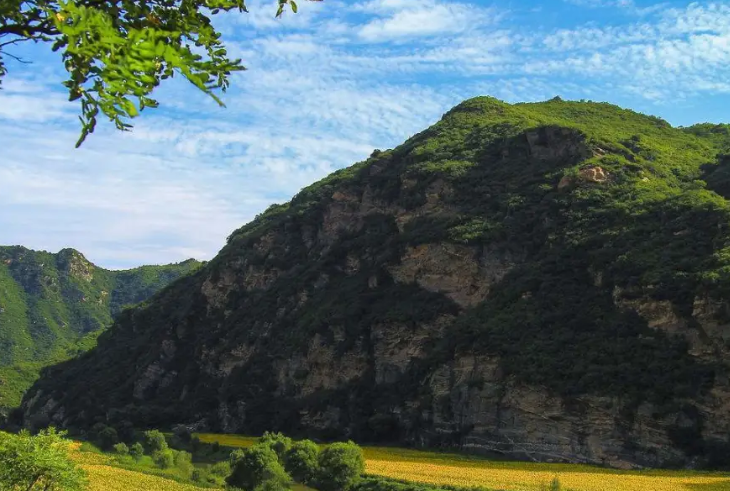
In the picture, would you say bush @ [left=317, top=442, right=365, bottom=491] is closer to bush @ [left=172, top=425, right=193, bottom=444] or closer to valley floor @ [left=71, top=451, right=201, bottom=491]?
valley floor @ [left=71, top=451, right=201, bottom=491]

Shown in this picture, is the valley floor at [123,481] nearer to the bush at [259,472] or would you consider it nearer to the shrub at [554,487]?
the bush at [259,472]

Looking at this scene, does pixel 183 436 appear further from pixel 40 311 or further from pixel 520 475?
pixel 40 311

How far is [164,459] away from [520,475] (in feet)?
89.8

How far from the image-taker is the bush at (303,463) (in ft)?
132

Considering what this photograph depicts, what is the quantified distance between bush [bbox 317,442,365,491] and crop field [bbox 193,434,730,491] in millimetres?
1137

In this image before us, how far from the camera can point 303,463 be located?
41062 millimetres

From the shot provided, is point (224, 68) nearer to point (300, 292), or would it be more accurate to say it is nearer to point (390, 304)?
point (390, 304)

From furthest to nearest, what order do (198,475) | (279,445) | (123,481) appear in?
(279,445), (198,475), (123,481)

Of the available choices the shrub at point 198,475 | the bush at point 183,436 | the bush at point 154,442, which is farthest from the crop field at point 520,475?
the bush at point 183,436

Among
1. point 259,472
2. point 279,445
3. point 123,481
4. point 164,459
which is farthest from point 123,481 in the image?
point 279,445

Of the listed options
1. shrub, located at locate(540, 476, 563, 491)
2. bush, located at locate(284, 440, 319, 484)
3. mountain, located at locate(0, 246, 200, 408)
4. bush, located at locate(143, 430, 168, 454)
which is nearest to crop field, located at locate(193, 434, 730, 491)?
shrub, located at locate(540, 476, 563, 491)

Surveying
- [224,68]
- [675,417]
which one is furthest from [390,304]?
[224,68]

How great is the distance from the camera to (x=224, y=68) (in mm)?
5430

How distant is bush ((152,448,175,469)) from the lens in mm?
48725
